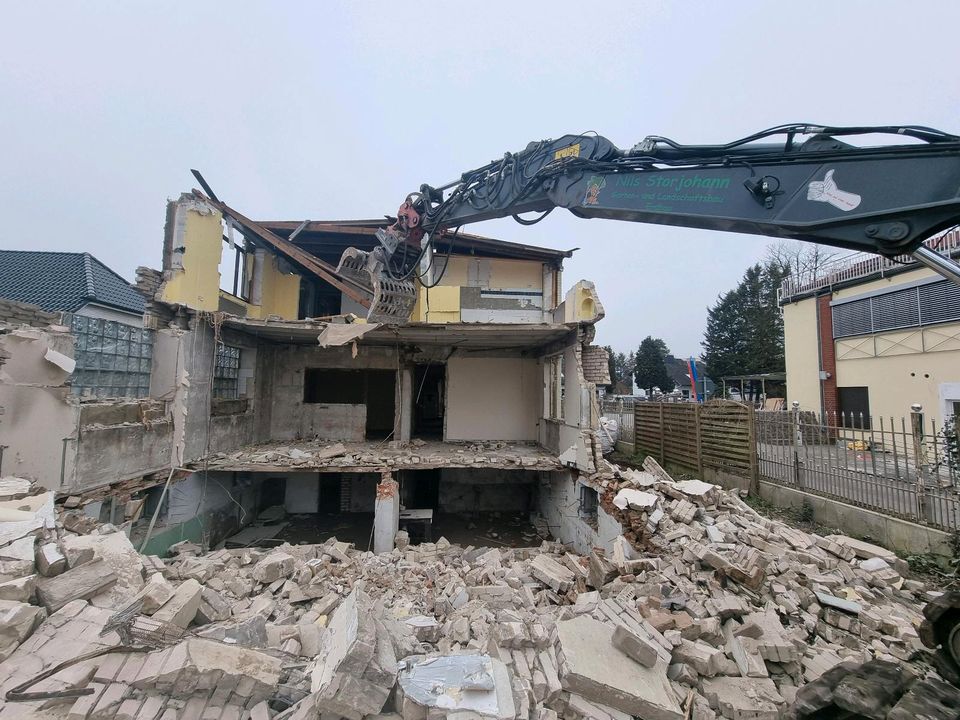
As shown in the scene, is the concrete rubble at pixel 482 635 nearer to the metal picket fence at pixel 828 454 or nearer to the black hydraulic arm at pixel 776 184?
the metal picket fence at pixel 828 454

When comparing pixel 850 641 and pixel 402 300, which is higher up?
pixel 402 300

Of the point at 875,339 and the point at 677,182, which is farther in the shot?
the point at 875,339

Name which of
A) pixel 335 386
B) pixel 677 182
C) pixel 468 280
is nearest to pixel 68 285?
pixel 335 386

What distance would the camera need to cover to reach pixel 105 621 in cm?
345

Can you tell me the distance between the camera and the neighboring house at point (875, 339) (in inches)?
451

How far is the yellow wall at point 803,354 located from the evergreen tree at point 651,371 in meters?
14.1

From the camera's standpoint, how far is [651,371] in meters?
31.0

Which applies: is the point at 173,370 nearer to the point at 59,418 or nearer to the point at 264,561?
the point at 59,418

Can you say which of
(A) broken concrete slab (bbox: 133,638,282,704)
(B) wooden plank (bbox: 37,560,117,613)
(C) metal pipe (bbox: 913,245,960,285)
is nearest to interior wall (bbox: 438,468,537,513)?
(B) wooden plank (bbox: 37,560,117,613)

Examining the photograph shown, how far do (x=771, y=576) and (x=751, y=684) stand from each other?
181 cm

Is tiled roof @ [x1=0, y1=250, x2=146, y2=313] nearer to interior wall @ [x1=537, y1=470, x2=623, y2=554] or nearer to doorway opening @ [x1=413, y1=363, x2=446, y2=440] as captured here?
doorway opening @ [x1=413, y1=363, x2=446, y2=440]

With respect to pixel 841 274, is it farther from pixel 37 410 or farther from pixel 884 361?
pixel 37 410

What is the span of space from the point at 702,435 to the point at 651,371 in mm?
23312

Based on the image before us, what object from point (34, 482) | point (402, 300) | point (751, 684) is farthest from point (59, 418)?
point (751, 684)
